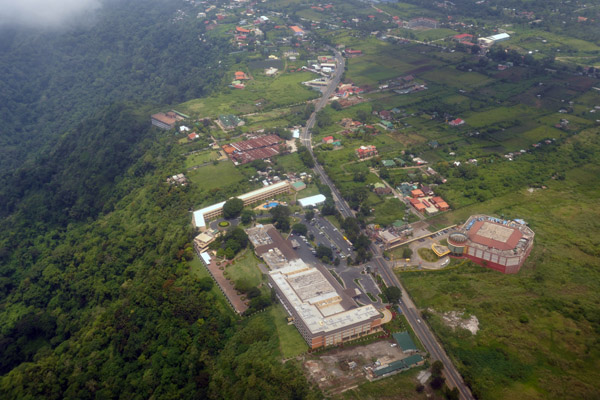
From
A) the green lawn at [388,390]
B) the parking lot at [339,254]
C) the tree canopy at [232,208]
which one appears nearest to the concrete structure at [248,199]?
the tree canopy at [232,208]

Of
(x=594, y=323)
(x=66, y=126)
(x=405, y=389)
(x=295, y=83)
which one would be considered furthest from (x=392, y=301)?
(x=66, y=126)

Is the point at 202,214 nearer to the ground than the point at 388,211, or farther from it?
farther from it

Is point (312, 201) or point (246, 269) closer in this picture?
point (246, 269)

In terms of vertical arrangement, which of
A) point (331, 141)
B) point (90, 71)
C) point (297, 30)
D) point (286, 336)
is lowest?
point (90, 71)

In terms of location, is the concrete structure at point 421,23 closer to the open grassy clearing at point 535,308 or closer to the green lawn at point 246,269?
the open grassy clearing at point 535,308

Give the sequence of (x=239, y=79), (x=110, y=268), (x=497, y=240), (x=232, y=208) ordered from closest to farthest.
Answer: (x=497, y=240) < (x=110, y=268) < (x=232, y=208) < (x=239, y=79)

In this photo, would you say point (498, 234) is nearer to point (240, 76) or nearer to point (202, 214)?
point (202, 214)

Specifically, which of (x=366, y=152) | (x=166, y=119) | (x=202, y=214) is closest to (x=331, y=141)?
(x=366, y=152)
